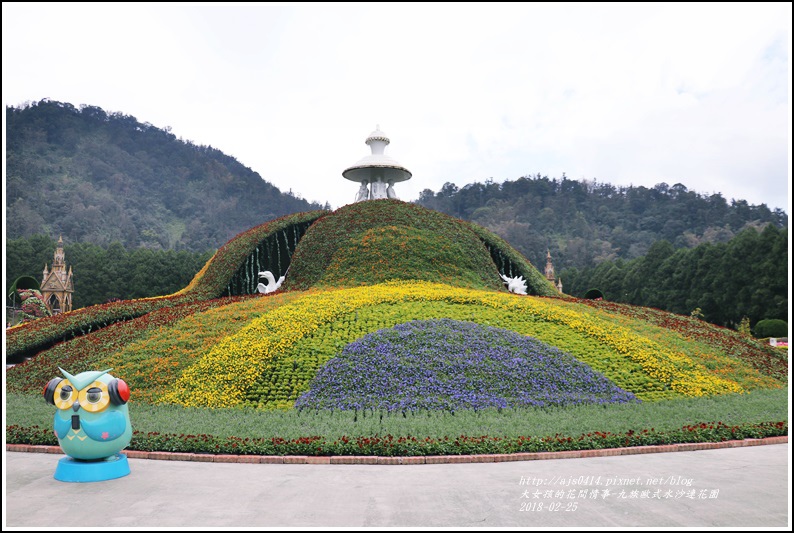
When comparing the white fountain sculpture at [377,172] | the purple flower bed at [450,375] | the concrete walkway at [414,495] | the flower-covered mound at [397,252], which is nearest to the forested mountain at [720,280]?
the flower-covered mound at [397,252]

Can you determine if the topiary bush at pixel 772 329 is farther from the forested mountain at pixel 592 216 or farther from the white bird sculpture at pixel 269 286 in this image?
the forested mountain at pixel 592 216

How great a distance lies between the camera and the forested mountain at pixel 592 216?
2992 inches

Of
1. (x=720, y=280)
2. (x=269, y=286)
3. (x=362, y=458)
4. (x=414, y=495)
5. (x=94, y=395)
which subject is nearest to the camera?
(x=414, y=495)

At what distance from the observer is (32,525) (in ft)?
13.6

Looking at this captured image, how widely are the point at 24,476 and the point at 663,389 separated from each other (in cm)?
934

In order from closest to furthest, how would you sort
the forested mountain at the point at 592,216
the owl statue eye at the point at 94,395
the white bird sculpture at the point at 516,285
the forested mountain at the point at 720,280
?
the owl statue eye at the point at 94,395 → the white bird sculpture at the point at 516,285 → the forested mountain at the point at 720,280 → the forested mountain at the point at 592,216

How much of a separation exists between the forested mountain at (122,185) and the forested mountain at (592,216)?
97.5 feet

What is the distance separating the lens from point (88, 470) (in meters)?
5.45

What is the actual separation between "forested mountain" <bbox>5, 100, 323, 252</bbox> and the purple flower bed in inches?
2796

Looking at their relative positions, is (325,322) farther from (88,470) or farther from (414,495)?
(414,495)

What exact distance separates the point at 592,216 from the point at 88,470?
301 ft

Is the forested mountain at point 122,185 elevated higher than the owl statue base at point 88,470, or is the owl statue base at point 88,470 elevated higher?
the forested mountain at point 122,185

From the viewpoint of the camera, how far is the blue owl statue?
5.51 meters

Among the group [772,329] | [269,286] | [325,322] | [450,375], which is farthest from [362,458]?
[772,329]
